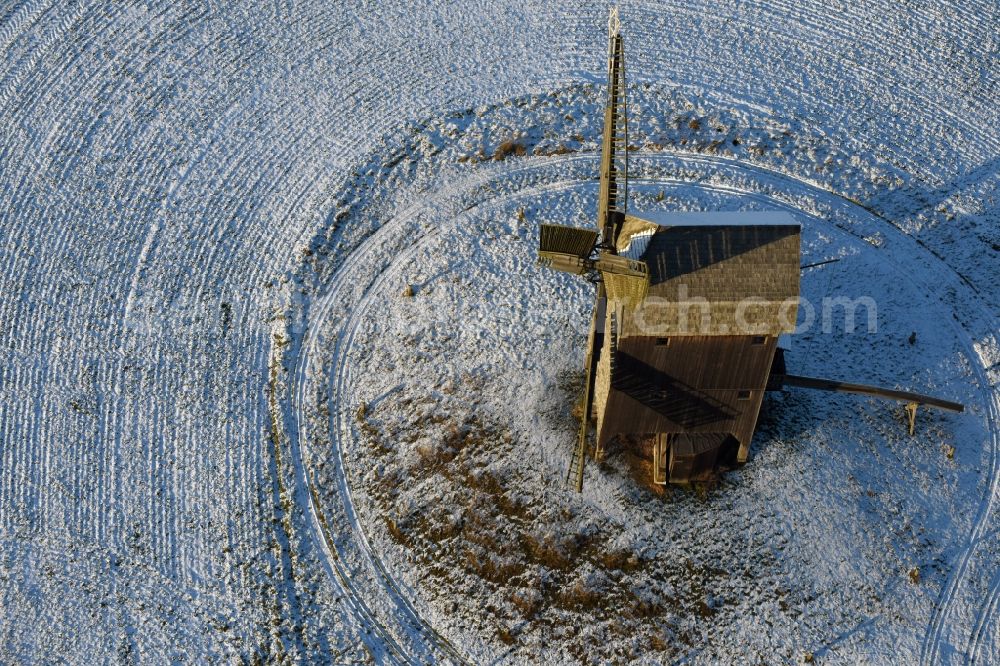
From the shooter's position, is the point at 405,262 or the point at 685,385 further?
the point at 405,262

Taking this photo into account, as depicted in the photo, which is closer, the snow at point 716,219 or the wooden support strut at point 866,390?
the snow at point 716,219

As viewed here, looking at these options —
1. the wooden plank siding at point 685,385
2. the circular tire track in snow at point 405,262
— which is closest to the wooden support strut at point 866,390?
the wooden plank siding at point 685,385

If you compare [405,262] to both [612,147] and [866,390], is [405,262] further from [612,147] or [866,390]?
[866,390]

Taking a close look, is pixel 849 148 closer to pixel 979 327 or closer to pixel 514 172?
pixel 979 327

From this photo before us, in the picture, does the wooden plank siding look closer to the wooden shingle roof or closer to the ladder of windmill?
the ladder of windmill

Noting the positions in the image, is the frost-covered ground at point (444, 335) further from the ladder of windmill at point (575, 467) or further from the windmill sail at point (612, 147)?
the windmill sail at point (612, 147)

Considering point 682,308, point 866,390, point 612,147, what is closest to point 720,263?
point 682,308
